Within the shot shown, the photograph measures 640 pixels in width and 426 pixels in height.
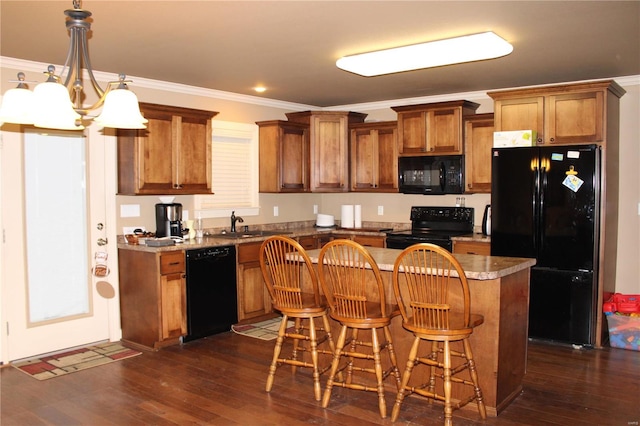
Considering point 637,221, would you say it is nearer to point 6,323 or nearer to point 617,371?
point 617,371

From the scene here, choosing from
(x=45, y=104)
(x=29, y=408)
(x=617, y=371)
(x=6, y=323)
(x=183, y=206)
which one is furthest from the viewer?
(x=183, y=206)

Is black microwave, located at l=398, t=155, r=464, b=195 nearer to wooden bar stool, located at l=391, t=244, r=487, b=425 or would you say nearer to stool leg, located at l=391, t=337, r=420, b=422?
wooden bar stool, located at l=391, t=244, r=487, b=425

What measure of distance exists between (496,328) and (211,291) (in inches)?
110

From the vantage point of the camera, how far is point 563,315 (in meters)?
4.74

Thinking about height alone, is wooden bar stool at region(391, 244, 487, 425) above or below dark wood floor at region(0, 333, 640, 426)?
above

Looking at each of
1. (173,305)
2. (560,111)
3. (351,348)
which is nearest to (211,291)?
(173,305)

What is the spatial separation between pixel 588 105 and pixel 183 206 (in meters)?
3.96

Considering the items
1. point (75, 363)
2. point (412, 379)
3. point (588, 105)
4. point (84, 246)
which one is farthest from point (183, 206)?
point (588, 105)

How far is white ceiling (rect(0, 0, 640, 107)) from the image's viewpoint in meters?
3.21

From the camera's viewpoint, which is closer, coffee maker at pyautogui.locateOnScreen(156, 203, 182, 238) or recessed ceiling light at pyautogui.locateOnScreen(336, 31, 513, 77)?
recessed ceiling light at pyautogui.locateOnScreen(336, 31, 513, 77)

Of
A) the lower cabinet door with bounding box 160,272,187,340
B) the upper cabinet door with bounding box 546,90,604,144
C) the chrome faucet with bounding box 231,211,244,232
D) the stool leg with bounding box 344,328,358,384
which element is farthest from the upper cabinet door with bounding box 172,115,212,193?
the upper cabinet door with bounding box 546,90,604,144

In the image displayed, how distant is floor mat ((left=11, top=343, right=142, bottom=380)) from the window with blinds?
169 cm

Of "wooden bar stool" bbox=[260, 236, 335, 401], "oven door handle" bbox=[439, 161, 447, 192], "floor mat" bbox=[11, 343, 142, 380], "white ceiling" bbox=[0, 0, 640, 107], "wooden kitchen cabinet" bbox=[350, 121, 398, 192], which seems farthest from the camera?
"wooden kitchen cabinet" bbox=[350, 121, 398, 192]

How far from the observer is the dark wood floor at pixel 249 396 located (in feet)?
10.7
